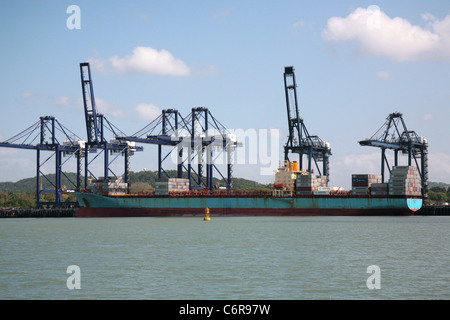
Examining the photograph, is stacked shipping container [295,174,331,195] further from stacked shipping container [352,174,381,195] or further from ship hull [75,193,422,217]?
stacked shipping container [352,174,381,195]

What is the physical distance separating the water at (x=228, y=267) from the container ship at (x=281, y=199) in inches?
1644

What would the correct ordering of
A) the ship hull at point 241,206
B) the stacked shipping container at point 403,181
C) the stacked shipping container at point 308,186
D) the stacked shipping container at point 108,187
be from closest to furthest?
the stacked shipping container at point 403,181 → the ship hull at point 241,206 → the stacked shipping container at point 308,186 → the stacked shipping container at point 108,187

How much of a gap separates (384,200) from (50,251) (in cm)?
6021

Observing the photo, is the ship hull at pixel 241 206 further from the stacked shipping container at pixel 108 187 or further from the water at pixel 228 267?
the water at pixel 228 267

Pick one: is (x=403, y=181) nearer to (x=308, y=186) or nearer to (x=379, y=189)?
(x=379, y=189)

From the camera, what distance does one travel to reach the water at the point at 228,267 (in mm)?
22000

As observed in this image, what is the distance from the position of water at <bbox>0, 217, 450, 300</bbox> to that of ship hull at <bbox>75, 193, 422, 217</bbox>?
41732mm

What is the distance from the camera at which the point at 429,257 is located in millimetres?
31984

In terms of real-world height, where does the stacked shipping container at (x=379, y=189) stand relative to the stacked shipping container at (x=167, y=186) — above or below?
below

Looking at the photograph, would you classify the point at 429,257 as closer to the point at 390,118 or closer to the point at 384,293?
the point at 384,293

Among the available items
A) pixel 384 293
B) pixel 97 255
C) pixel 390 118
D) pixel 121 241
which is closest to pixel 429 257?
pixel 384 293

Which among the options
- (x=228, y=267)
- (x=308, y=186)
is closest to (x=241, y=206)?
(x=308, y=186)

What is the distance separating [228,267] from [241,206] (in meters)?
62.3

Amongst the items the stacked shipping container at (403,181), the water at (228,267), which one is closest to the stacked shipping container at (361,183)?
the stacked shipping container at (403,181)
